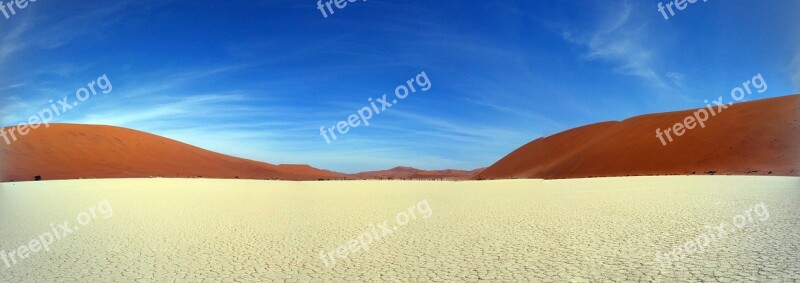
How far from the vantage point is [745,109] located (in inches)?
1652

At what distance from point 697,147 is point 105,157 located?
58506 mm

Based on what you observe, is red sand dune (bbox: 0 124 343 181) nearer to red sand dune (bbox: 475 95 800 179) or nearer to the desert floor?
the desert floor

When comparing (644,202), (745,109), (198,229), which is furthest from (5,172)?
(745,109)

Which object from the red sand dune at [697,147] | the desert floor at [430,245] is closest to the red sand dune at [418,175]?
the red sand dune at [697,147]

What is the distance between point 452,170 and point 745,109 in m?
67.4

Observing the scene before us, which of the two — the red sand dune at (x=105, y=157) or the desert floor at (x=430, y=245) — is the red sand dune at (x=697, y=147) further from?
the red sand dune at (x=105, y=157)

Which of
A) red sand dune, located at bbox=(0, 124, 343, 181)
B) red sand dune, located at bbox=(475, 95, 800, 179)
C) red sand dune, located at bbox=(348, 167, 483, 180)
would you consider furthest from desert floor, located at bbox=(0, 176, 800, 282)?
red sand dune, located at bbox=(348, 167, 483, 180)

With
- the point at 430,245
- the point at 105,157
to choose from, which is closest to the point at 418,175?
the point at 105,157

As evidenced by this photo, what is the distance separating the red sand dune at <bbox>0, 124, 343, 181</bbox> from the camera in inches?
1703

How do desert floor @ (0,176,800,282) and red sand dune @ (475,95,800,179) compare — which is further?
red sand dune @ (475,95,800,179)

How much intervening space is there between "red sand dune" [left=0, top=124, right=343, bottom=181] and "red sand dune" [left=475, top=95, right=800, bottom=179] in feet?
140

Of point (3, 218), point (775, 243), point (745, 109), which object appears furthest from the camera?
point (745, 109)

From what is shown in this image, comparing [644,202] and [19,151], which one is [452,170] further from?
[644,202]

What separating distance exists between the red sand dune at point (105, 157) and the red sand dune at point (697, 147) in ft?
140
